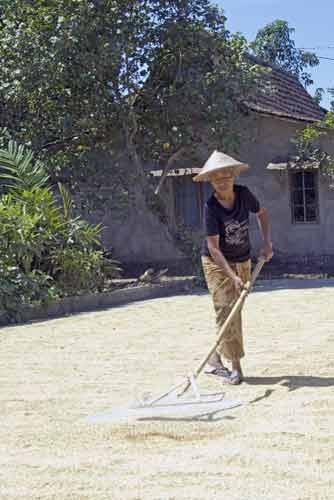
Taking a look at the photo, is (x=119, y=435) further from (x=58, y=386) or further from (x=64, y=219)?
(x=64, y=219)

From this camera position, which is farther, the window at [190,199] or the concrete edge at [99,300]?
the window at [190,199]

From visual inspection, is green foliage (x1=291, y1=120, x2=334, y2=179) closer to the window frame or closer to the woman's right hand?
the window frame

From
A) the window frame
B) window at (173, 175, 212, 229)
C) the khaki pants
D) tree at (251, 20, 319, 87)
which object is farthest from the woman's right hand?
tree at (251, 20, 319, 87)

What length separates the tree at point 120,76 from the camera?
14.2 m

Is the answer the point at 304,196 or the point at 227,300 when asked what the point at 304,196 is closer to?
the point at 304,196

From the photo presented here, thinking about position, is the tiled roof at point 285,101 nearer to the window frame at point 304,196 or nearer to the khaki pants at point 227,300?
the window frame at point 304,196

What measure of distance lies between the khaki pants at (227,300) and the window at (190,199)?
12.1 metres

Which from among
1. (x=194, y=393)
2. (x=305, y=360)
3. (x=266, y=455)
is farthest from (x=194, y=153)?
(x=266, y=455)

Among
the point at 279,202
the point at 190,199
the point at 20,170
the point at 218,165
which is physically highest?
the point at 20,170

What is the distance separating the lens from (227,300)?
6.71m

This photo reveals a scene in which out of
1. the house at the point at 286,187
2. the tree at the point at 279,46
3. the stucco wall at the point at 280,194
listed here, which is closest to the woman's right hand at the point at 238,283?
the house at the point at 286,187

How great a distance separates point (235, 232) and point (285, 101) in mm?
13933

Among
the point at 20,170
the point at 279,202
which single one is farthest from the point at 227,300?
the point at 279,202

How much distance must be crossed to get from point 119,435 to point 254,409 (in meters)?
0.99
